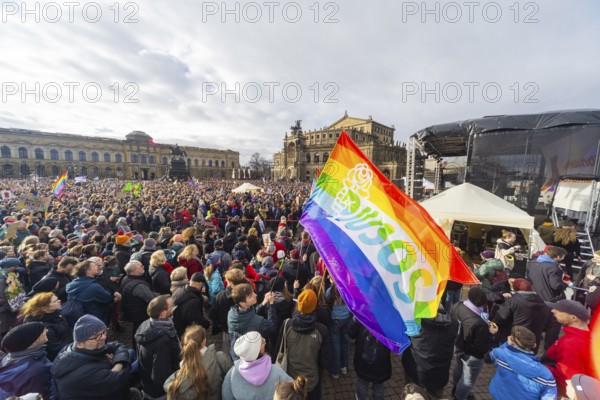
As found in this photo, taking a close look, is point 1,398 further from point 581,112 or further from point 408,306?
point 581,112

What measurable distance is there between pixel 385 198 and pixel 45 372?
3.99 m

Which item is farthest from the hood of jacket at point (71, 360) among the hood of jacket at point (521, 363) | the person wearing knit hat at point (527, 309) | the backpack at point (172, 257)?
the person wearing knit hat at point (527, 309)

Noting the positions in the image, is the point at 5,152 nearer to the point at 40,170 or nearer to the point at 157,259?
the point at 40,170

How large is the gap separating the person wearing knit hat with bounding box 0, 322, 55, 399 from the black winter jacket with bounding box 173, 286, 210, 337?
4.48 ft

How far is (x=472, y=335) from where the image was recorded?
10.2 ft

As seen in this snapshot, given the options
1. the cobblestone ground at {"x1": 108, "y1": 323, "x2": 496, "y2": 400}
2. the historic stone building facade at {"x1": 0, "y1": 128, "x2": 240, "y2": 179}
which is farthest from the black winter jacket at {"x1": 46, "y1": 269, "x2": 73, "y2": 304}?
the historic stone building facade at {"x1": 0, "y1": 128, "x2": 240, "y2": 179}

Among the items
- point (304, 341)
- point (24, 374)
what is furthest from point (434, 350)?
point (24, 374)

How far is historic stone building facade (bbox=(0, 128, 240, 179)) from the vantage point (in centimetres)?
5922

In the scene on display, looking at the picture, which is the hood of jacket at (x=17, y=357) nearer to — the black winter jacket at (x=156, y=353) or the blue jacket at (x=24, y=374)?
the blue jacket at (x=24, y=374)

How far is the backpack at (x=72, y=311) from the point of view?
3339 millimetres

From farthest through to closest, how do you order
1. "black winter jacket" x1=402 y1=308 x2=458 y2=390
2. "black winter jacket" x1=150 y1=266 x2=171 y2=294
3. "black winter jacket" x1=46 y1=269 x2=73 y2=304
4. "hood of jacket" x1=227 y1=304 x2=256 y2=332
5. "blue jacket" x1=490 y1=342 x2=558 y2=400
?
"black winter jacket" x1=150 y1=266 x2=171 y2=294 < "black winter jacket" x1=46 y1=269 x2=73 y2=304 < "hood of jacket" x1=227 y1=304 x2=256 y2=332 < "black winter jacket" x1=402 y1=308 x2=458 y2=390 < "blue jacket" x1=490 y1=342 x2=558 y2=400

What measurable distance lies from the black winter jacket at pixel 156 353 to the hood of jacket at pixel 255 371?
1059 mm

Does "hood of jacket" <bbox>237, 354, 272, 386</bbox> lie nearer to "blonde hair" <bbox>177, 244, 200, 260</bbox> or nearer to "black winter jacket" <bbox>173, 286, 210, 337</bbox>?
"black winter jacket" <bbox>173, 286, 210, 337</bbox>

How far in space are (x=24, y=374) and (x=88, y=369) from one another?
0.56 m
